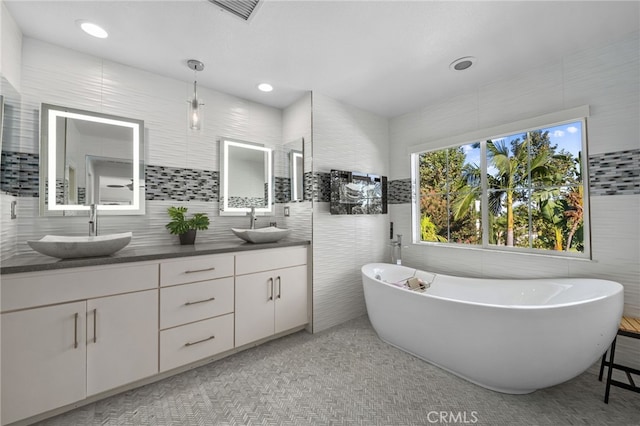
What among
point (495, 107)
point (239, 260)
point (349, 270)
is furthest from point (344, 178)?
point (495, 107)

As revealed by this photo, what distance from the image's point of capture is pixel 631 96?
1826 millimetres

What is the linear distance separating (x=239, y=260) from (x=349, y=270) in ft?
4.30

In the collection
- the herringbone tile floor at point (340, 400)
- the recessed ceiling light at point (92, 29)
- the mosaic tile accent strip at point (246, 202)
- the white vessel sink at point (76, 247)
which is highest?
the recessed ceiling light at point (92, 29)

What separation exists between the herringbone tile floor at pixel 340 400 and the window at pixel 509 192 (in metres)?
1.13

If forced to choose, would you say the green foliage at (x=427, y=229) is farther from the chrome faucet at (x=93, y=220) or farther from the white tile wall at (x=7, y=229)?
the white tile wall at (x=7, y=229)

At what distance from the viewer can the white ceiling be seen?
1.58m

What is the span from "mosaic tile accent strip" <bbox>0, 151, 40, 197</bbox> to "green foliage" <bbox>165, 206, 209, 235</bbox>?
2.81ft

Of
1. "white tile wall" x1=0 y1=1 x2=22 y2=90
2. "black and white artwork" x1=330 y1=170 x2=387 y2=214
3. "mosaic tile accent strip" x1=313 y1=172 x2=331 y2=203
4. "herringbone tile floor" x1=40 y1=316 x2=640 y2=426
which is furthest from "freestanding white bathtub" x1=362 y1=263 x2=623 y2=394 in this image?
"white tile wall" x1=0 y1=1 x2=22 y2=90

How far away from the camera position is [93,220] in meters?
1.96

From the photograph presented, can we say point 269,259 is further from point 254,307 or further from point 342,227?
point 342,227

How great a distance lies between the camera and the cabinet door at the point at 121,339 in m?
1.56

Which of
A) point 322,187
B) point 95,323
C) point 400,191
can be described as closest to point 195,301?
point 95,323

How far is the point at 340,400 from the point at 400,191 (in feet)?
7.87

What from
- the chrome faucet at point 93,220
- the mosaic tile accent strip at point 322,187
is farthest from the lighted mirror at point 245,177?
the chrome faucet at point 93,220
